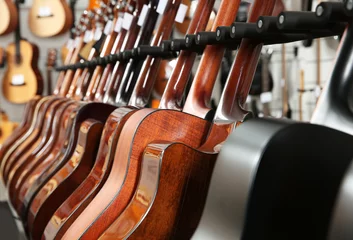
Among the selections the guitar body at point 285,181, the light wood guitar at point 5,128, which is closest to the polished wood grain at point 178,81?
the guitar body at point 285,181

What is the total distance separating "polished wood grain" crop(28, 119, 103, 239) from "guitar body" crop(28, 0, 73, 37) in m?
5.58

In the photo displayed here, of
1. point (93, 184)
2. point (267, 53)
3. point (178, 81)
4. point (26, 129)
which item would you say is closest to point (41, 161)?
point (93, 184)

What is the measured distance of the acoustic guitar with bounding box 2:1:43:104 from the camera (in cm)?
749

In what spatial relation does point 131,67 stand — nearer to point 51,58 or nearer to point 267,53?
point 267,53

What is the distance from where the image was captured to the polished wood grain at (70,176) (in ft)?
6.55

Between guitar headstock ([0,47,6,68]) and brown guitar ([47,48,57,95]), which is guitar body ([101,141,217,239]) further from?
guitar headstock ([0,47,6,68])

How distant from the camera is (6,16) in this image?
295 inches

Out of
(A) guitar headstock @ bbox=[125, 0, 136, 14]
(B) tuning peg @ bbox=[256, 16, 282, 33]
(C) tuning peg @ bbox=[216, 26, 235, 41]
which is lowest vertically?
(A) guitar headstock @ bbox=[125, 0, 136, 14]

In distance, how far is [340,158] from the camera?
693 millimetres

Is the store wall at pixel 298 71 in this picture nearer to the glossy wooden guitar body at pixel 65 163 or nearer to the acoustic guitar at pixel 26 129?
the acoustic guitar at pixel 26 129

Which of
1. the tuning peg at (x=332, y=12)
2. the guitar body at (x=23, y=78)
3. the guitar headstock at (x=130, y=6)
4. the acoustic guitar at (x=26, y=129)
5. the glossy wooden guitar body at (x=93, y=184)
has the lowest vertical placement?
the guitar body at (x=23, y=78)

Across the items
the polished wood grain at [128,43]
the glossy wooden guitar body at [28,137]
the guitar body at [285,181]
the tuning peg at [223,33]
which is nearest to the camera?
the guitar body at [285,181]

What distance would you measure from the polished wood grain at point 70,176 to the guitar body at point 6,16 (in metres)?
5.66

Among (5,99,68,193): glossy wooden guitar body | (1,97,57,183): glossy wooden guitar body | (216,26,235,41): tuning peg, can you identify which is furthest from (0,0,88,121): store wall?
(216,26,235,41): tuning peg
